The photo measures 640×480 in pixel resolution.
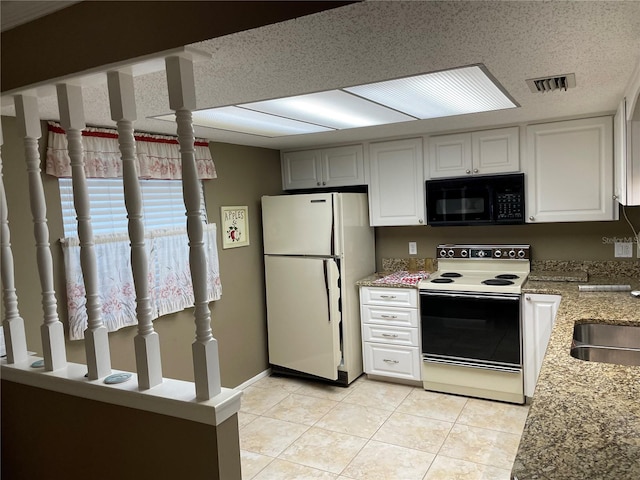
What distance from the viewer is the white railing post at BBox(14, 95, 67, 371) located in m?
2.07

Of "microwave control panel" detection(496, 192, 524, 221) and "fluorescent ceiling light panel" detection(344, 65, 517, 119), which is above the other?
"fluorescent ceiling light panel" detection(344, 65, 517, 119)

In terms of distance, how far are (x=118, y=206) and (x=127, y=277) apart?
458mm

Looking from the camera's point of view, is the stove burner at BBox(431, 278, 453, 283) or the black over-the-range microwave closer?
the black over-the-range microwave

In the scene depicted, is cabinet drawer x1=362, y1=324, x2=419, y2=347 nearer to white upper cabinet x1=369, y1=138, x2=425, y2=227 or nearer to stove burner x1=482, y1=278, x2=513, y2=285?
stove burner x1=482, y1=278, x2=513, y2=285

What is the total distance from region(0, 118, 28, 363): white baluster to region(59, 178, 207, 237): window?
1.84 ft

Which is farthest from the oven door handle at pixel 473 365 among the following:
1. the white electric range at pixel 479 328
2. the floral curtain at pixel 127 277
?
the floral curtain at pixel 127 277

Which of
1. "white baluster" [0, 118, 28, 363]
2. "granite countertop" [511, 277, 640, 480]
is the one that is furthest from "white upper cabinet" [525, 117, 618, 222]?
"white baluster" [0, 118, 28, 363]

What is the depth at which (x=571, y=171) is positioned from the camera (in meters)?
3.54

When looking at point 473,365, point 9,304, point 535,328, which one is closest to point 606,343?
point 535,328

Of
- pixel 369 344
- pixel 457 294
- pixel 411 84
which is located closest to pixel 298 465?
pixel 369 344

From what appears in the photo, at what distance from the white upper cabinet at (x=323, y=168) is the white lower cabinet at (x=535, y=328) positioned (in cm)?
171

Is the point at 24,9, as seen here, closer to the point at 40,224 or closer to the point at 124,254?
the point at 40,224

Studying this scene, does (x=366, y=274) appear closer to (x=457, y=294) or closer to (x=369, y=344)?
(x=369, y=344)

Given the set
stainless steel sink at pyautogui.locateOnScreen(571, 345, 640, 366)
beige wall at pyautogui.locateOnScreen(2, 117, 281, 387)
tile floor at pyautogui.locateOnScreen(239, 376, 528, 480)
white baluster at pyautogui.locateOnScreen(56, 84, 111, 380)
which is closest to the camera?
white baluster at pyautogui.locateOnScreen(56, 84, 111, 380)
